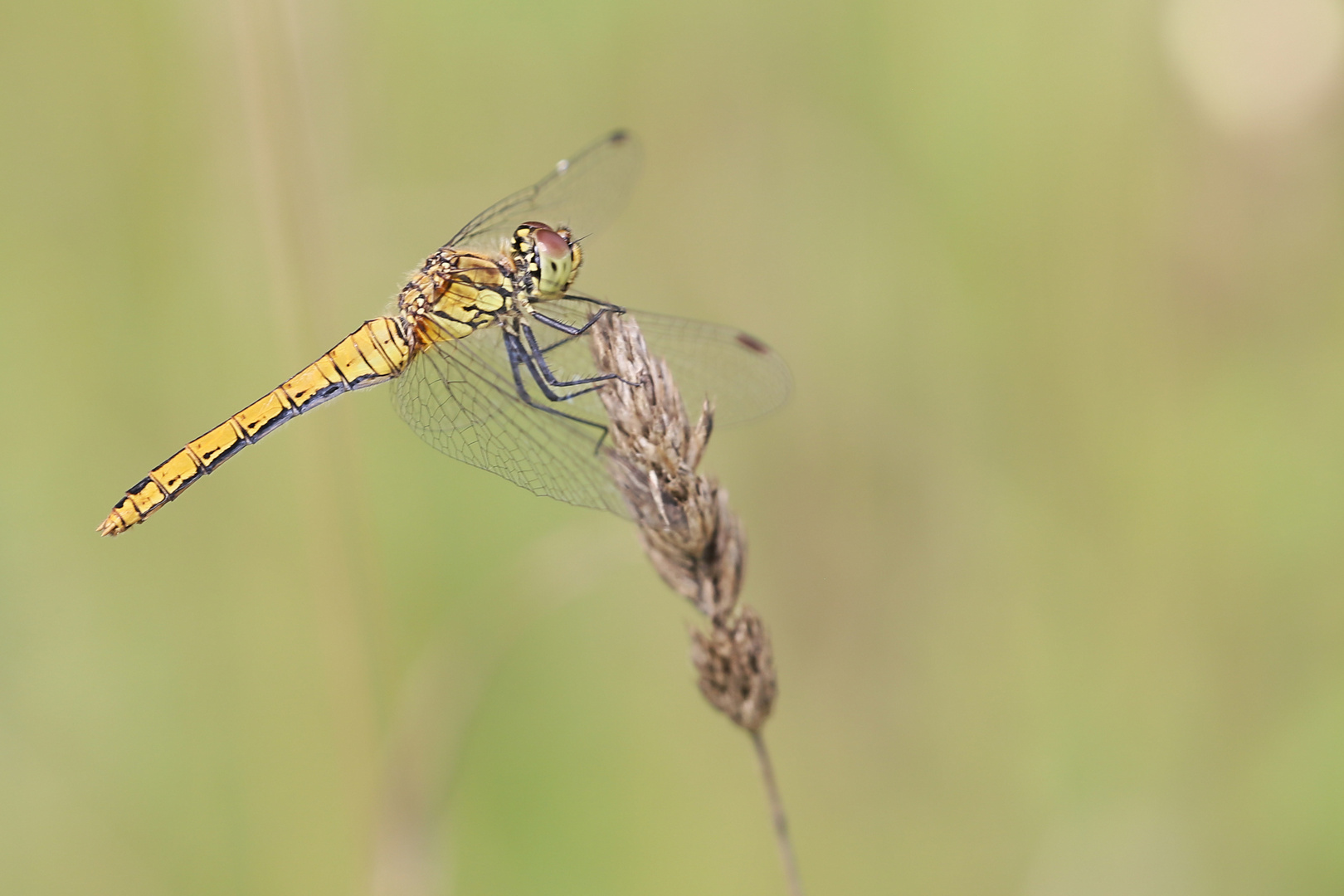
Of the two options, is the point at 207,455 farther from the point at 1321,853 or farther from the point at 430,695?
the point at 1321,853

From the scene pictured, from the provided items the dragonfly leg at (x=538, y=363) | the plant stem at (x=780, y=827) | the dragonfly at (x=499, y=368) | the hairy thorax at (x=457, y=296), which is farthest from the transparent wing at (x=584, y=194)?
the plant stem at (x=780, y=827)

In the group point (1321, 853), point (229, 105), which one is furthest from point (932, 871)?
point (229, 105)

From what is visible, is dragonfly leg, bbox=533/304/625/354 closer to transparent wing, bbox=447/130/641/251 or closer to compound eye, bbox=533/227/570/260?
compound eye, bbox=533/227/570/260

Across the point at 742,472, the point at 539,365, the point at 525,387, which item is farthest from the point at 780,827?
the point at 742,472

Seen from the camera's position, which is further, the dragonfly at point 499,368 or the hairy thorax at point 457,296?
the hairy thorax at point 457,296

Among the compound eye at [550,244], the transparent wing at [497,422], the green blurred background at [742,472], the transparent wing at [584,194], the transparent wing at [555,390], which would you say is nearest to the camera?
the transparent wing at [497,422]

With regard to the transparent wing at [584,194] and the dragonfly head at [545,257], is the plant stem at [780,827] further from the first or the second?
the transparent wing at [584,194]

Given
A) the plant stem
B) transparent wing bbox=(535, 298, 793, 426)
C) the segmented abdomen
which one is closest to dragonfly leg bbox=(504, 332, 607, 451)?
transparent wing bbox=(535, 298, 793, 426)
